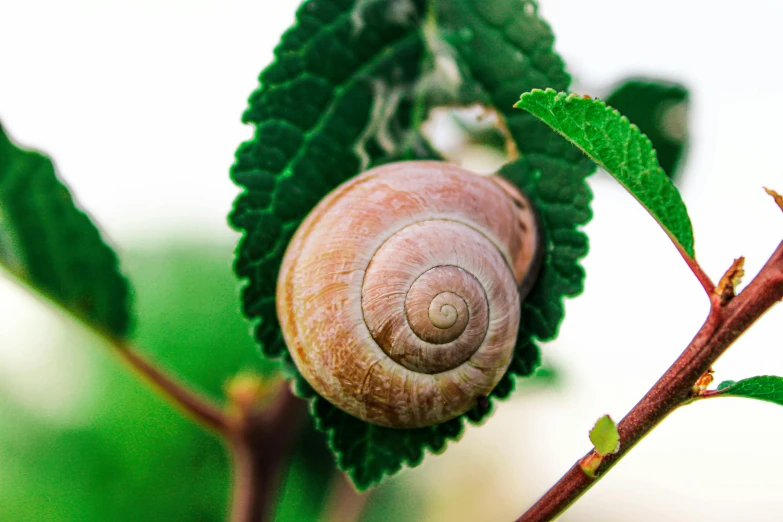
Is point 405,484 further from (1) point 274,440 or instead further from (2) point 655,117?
(2) point 655,117

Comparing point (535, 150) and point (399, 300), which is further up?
point (535, 150)

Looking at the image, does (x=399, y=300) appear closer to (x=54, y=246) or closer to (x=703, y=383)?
(x=703, y=383)

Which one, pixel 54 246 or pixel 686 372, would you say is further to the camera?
pixel 54 246

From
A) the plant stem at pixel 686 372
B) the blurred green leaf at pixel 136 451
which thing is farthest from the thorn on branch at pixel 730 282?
the blurred green leaf at pixel 136 451

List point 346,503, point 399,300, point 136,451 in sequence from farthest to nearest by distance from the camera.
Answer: point 136,451 < point 346,503 < point 399,300

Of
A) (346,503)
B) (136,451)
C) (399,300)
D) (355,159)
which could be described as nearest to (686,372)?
(399,300)

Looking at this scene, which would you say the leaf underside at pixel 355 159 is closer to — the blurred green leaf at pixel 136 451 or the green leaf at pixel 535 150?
the green leaf at pixel 535 150

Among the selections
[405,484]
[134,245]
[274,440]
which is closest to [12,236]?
[274,440]
